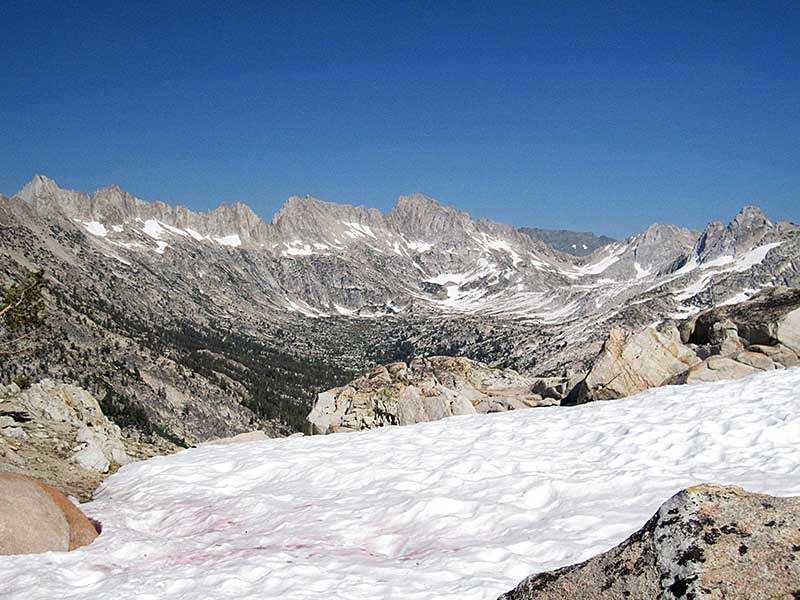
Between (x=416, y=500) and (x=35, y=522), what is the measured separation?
8562 mm

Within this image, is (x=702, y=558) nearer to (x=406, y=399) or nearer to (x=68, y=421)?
(x=406, y=399)

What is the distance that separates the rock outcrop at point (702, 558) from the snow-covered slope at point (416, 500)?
404cm

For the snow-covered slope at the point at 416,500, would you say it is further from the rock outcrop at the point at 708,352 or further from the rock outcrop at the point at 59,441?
the rock outcrop at the point at 708,352

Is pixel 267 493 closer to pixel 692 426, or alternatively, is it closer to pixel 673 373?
pixel 692 426

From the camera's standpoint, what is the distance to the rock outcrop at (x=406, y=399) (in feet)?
105

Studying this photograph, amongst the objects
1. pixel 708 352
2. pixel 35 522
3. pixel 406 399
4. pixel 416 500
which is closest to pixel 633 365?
pixel 708 352

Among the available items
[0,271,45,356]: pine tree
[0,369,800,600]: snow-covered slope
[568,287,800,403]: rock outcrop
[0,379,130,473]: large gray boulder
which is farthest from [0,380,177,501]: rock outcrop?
[568,287,800,403]: rock outcrop

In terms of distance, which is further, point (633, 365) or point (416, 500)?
point (633, 365)

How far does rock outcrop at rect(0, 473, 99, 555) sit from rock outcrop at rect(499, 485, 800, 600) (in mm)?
10743

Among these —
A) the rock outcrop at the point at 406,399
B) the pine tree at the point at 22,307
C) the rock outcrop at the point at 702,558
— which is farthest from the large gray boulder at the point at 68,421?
the rock outcrop at the point at 702,558

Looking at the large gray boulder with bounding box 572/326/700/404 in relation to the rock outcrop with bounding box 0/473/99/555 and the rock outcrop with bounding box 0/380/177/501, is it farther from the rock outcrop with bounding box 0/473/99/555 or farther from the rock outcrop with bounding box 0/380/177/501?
the rock outcrop with bounding box 0/473/99/555

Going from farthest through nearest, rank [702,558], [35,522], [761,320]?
1. [761,320]
2. [35,522]
3. [702,558]

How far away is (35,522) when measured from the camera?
41.3 feet

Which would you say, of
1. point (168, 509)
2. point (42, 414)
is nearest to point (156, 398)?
point (42, 414)
